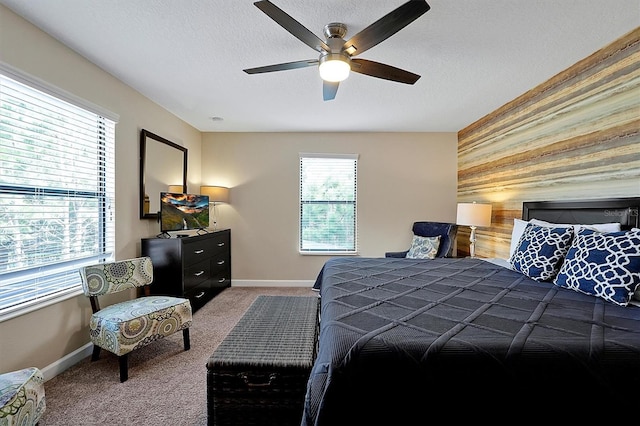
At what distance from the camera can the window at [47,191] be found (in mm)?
1910

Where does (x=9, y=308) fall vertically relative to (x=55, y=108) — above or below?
below

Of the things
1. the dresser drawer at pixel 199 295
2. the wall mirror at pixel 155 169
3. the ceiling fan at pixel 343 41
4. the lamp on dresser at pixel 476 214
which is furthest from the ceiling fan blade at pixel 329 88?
the dresser drawer at pixel 199 295

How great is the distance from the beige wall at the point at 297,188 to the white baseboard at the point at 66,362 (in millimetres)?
2333

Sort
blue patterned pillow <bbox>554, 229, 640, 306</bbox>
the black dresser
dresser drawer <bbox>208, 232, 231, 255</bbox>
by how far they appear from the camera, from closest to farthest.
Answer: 1. blue patterned pillow <bbox>554, 229, 640, 306</bbox>
2. the black dresser
3. dresser drawer <bbox>208, 232, 231, 255</bbox>

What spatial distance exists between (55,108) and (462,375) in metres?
3.19

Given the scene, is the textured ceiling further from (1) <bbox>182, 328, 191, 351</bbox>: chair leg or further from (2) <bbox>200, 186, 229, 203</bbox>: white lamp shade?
(1) <bbox>182, 328, 191, 351</bbox>: chair leg

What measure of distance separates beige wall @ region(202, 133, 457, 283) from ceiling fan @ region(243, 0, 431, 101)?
2.40 meters

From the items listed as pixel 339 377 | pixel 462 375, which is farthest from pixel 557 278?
pixel 339 377

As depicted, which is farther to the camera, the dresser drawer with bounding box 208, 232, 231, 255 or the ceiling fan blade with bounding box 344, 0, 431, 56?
the dresser drawer with bounding box 208, 232, 231, 255

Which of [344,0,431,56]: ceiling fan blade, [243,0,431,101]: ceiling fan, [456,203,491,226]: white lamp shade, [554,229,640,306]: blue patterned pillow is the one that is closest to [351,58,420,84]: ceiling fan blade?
[243,0,431,101]: ceiling fan

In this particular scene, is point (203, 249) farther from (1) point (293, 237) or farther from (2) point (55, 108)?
(2) point (55, 108)

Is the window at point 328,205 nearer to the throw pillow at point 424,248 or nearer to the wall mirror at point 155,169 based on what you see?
the throw pillow at point 424,248

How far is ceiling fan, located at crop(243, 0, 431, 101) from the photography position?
1490 mm

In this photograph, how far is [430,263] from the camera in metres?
2.87
